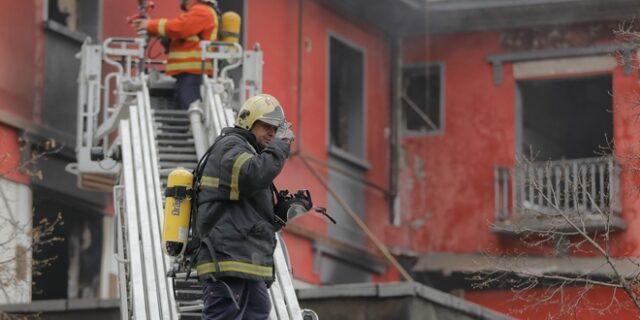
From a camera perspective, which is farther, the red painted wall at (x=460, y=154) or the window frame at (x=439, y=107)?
the window frame at (x=439, y=107)

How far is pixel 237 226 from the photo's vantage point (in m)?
11.0

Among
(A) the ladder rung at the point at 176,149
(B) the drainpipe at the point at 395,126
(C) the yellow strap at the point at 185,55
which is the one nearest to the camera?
(A) the ladder rung at the point at 176,149

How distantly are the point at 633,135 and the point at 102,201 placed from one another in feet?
24.2

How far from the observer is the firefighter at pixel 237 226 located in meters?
11.0

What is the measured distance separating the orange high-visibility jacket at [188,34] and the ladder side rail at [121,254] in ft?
9.18

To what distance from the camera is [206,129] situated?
51.7 feet

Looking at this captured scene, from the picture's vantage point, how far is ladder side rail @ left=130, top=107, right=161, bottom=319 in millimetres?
12406

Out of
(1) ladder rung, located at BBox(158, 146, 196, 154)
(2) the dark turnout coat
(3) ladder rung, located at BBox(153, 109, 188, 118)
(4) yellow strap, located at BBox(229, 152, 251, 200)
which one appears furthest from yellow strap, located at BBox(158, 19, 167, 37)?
(4) yellow strap, located at BBox(229, 152, 251, 200)

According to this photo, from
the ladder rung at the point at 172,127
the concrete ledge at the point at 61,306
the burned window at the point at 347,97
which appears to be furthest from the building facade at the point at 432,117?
the ladder rung at the point at 172,127

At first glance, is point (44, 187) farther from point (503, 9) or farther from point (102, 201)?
point (503, 9)

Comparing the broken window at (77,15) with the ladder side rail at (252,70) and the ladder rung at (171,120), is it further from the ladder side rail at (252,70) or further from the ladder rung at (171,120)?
the ladder rung at (171,120)

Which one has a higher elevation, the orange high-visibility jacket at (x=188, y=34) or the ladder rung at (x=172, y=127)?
the orange high-visibility jacket at (x=188, y=34)

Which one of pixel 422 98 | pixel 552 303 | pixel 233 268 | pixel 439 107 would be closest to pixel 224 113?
pixel 233 268

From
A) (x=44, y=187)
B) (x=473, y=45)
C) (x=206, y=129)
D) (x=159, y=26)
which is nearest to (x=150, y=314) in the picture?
(x=206, y=129)
